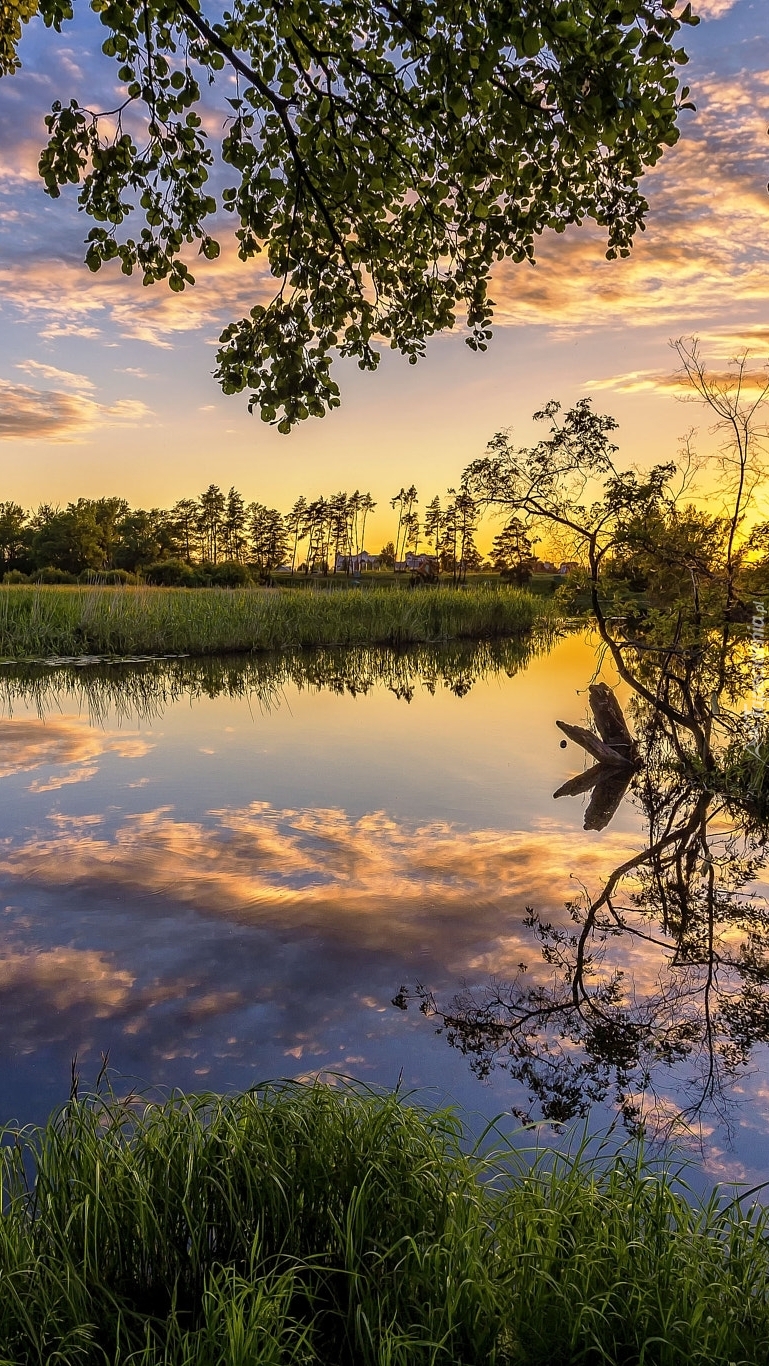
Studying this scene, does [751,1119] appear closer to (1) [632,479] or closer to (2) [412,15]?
(2) [412,15]

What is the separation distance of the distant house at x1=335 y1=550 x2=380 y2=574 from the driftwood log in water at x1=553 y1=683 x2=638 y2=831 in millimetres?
94238

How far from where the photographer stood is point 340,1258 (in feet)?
8.54

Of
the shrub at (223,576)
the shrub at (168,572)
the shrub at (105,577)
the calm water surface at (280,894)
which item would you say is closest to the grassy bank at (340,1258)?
the calm water surface at (280,894)

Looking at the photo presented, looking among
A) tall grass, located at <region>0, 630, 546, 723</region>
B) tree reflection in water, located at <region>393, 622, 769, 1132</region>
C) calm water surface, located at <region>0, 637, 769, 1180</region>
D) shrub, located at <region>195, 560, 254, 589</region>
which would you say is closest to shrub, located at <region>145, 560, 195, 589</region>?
shrub, located at <region>195, 560, 254, 589</region>

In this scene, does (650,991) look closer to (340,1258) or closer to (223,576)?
(340,1258)

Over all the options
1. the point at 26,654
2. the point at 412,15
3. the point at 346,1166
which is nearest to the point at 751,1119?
the point at 346,1166

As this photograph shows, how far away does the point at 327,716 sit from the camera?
1416 cm

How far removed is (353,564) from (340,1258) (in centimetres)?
11642

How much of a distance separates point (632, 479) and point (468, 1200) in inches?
325

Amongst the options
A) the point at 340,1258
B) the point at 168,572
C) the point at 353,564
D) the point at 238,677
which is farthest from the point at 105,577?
the point at 353,564

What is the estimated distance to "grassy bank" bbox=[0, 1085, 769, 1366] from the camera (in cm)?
218

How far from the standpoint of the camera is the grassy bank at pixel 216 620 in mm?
21141

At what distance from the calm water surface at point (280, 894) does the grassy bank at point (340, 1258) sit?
1.05 metres

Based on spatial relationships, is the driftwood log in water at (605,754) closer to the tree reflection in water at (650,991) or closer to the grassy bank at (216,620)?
the tree reflection in water at (650,991)
